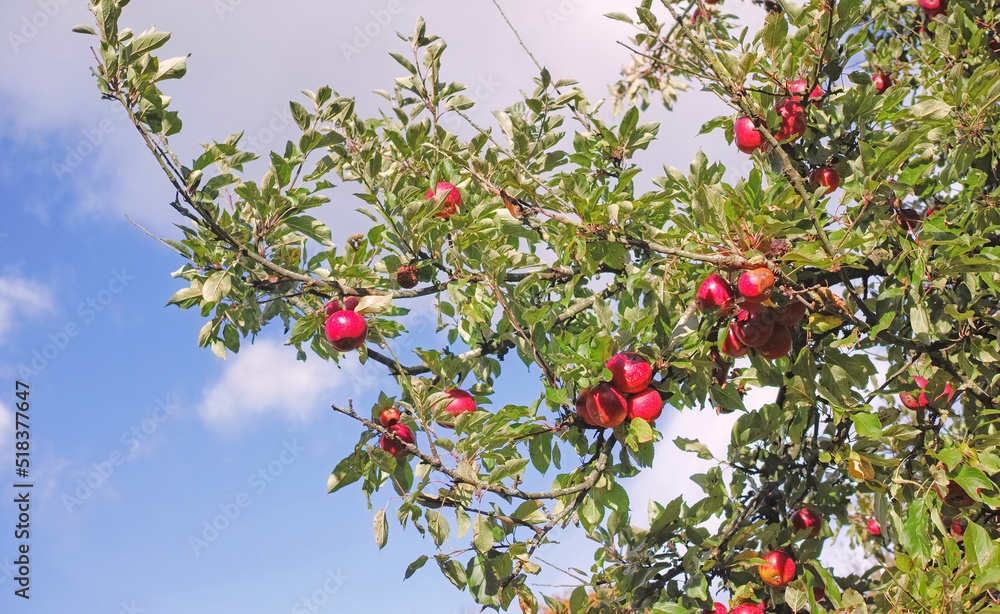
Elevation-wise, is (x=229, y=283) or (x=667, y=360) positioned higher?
(x=229, y=283)

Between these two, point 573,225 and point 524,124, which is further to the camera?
point 524,124

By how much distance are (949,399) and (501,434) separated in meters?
1.84

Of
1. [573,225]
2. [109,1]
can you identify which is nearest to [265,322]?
[109,1]

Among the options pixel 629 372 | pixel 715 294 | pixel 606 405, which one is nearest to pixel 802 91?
→ pixel 715 294

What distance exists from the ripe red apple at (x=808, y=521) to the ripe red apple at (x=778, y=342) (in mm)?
1129

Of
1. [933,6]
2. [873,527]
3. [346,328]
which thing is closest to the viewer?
[346,328]

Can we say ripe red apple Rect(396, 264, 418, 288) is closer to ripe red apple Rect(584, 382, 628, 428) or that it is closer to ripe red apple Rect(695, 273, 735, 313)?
ripe red apple Rect(584, 382, 628, 428)

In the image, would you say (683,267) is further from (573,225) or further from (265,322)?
(265,322)

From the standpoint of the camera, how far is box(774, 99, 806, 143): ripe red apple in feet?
9.28

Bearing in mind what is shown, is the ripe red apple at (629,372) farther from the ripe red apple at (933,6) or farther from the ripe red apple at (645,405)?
the ripe red apple at (933,6)

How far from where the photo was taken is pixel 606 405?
2.18 metres

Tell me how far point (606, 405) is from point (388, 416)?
85cm

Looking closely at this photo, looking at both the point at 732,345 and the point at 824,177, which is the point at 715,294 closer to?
the point at 732,345

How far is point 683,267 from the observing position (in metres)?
2.61
